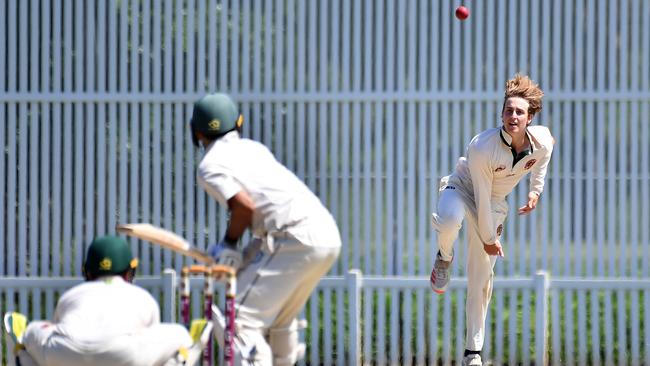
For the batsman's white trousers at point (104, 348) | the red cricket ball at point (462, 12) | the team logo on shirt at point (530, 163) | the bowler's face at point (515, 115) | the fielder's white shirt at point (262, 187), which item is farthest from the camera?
the red cricket ball at point (462, 12)

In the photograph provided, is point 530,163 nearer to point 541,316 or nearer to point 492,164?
point 492,164

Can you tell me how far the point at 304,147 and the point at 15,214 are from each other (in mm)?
2179

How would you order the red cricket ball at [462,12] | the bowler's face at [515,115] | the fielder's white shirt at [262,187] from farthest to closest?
the red cricket ball at [462,12] < the bowler's face at [515,115] < the fielder's white shirt at [262,187]

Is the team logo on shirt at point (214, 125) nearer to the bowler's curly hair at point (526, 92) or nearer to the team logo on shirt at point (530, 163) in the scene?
the bowler's curly hair at point (526, 92)

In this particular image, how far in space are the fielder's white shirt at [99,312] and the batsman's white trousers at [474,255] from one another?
2.49m

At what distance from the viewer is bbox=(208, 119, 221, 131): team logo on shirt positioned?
7.64m

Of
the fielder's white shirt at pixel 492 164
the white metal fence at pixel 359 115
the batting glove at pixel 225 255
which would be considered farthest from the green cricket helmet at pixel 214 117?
the white metal fence at pixel 359 115

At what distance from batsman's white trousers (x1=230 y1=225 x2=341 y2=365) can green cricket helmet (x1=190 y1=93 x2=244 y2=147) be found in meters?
0.60

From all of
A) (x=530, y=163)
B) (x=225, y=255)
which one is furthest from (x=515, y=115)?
(x=225, y=255)

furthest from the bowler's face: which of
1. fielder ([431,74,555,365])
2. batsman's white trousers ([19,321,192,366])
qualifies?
batsman's white trousers ([19,321,192,366])

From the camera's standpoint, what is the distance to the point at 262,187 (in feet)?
24.8

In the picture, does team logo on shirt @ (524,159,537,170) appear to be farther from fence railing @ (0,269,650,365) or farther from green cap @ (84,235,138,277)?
green cap @ (84,235,138,277)

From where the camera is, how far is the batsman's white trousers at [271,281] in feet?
24.7

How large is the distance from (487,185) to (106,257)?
2.60 meters
